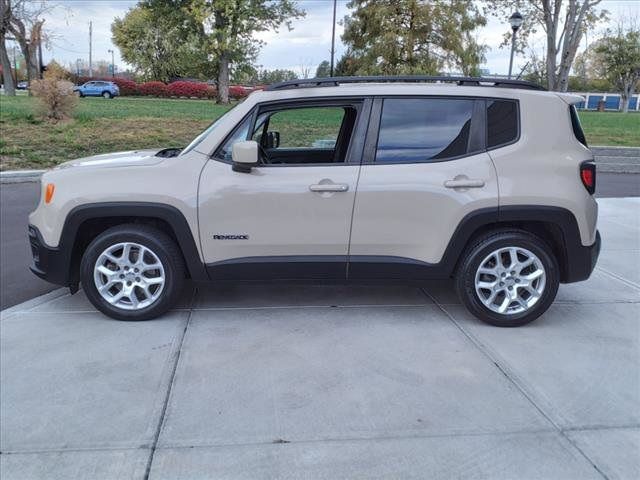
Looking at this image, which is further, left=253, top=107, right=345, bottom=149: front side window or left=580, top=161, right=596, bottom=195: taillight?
left=253, top=107, right=345, bottom=149: front side window

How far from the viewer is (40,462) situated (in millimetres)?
2666

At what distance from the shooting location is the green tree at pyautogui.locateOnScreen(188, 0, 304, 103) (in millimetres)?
35719

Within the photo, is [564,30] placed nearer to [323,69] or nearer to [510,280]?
[510,280]

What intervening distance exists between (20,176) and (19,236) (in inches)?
163

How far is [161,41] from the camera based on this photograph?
57.4 meters

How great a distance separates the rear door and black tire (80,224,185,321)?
1.30m

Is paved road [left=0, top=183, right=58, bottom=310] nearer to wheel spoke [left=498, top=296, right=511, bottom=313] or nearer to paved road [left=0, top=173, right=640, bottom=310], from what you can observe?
paved road [left=0, top=173, right=640, bottom=310]

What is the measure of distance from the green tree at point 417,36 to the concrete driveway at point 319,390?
3405cm

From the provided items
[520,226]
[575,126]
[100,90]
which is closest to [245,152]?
[520,226]

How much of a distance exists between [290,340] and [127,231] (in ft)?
4.65

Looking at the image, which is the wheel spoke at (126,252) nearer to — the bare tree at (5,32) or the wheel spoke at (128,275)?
the wheel spoke at (128,275)

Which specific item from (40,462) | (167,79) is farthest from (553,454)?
(167,79)

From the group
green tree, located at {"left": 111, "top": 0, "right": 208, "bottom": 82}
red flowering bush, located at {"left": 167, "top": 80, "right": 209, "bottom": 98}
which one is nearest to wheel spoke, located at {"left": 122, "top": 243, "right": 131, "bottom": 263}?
green tree, located at {"left": 111, "top": 0, "right": 208, "bottom": 82}

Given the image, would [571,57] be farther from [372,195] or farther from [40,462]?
[40,462]
